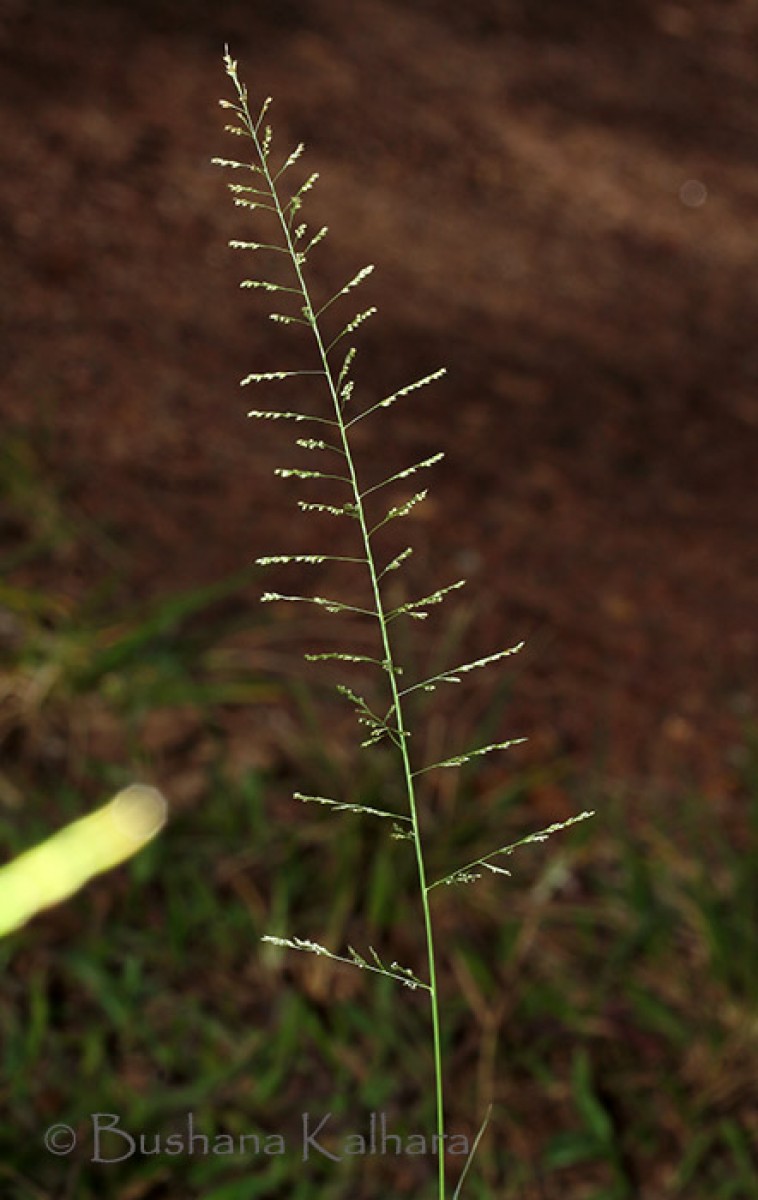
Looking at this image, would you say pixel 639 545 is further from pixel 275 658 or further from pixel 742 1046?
pixel 742 1046

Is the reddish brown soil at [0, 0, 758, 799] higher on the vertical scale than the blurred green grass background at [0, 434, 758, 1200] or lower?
higher

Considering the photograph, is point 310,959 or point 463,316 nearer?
point 310,959

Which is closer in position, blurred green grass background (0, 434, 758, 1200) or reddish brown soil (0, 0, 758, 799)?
blurred green grass background (0, 434, 758, 1200)

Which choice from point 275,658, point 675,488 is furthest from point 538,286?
point 275,658

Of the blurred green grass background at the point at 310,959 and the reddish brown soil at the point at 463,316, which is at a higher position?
the reddish brown soil at the point at 463,316

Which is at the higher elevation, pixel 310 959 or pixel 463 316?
pixel 463 316
